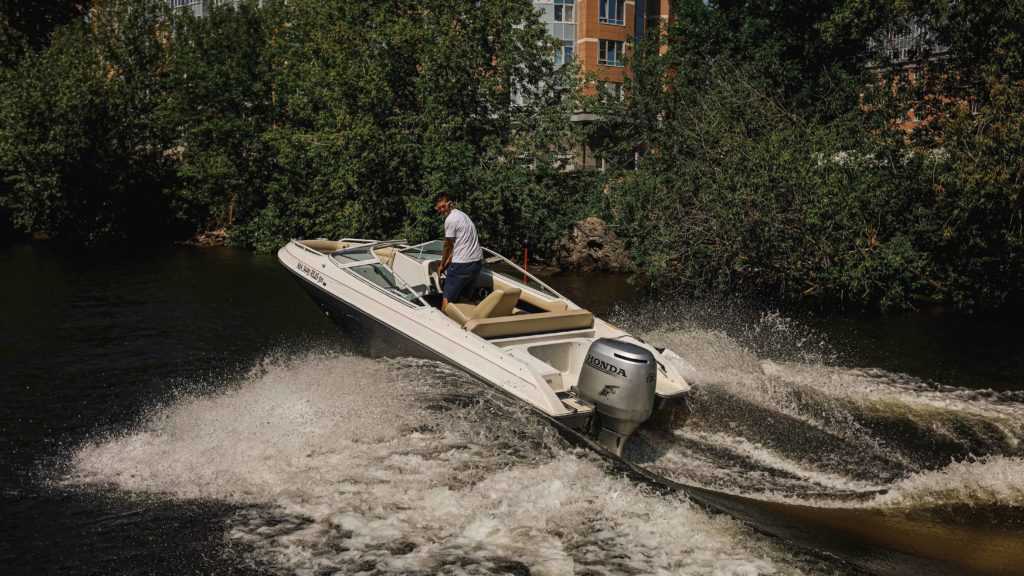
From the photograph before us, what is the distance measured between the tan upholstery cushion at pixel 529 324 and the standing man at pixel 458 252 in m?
1.04

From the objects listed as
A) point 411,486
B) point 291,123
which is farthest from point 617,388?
point 291,123

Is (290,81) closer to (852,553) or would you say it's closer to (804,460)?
(804,460)

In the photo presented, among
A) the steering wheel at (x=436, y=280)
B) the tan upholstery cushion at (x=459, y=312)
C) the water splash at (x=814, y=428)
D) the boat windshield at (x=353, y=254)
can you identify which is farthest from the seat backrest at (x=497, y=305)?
the boat windshield at (x=353, y=254)

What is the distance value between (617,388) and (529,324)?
2.10 meters

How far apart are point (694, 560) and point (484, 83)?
1665 cm

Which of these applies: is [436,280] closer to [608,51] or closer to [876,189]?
[876,189]

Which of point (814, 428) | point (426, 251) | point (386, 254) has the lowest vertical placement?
point (814, 428)

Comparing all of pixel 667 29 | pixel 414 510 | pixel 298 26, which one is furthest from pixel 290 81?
pixel 414 510

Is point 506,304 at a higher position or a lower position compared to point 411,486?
higher

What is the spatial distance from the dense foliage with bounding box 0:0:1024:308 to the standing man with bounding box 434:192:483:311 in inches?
333

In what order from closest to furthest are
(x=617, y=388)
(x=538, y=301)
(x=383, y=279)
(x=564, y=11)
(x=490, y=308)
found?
(x=617, y=388) → (x=490, y=308) → (x=538, y=301) → (x=383, y=279) → (x=564, y=11)

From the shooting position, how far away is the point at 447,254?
10820 mm

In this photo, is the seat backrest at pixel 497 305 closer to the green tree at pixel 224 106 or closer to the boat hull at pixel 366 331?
the boat hull at pixel 366 331

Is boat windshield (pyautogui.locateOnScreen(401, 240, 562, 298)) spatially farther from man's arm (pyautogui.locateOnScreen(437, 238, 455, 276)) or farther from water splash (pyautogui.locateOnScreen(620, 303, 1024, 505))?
water splash (pyautogui.locateOnScreen(620, 303, 1024, 505))
